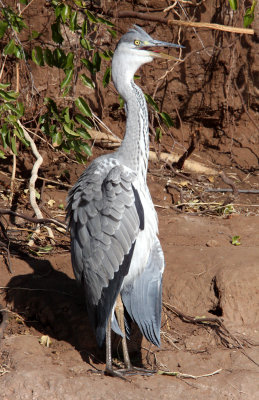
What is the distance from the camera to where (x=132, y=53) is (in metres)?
4.16

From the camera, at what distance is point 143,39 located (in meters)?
4.20

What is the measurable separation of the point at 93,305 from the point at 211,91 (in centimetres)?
346

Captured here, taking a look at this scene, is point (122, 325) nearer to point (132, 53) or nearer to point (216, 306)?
point (216, 306)

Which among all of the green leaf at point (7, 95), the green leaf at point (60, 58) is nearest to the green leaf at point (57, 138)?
the green leaf at point (60, 58)

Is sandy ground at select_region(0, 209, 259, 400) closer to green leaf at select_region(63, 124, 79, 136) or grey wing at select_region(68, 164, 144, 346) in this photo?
grey wing at select_region(68, 164, 144, 346)

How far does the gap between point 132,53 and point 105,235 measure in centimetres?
128

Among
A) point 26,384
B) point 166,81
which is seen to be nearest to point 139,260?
point 26,384

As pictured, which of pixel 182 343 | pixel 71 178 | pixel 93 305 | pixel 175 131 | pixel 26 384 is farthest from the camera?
pixel 175 131

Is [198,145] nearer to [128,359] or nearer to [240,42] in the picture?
[240,42]

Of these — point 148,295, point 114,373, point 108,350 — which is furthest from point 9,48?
point 114,373

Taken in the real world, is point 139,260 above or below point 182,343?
above

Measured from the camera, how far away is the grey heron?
12.1 ft

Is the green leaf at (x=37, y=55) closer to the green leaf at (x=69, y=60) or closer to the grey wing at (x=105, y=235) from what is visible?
the green leaf at (x=69, y=60)

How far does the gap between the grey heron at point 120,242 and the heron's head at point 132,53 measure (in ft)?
0.57
